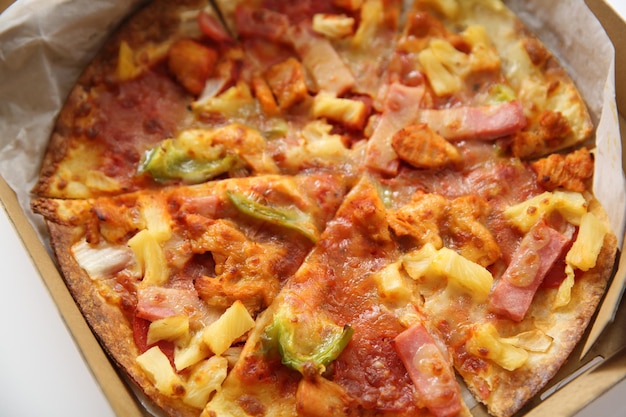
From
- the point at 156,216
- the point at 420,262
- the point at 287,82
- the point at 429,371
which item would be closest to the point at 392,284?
the point at 420,262

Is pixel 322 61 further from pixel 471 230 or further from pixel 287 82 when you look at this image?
pixel 471 230

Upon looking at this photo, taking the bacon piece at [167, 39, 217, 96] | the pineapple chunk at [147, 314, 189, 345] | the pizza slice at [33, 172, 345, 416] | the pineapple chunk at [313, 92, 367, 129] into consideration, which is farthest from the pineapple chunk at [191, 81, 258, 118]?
the pineapple chunk at [147, 314, 189, 345]

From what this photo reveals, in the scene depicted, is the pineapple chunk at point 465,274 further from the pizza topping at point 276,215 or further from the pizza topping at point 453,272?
the pizza topping at point 276,215

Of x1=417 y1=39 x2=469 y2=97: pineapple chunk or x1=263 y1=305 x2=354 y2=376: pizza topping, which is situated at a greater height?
x1=417 y1=39 x2=469 y2=97: pineapple chunk

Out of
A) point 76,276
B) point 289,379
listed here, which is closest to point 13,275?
point 76,276

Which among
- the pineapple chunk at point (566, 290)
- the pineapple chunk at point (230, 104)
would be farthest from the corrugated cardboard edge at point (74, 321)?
the pineapple chunk at point (566, 290)

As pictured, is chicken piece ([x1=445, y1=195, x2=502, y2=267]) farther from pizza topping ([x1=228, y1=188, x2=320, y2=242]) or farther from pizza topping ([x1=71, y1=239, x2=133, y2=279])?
pizza topping ([x1=71, y1=239, x2=133, y2=279])

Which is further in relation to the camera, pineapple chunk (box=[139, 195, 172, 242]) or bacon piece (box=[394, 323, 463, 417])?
pineapple chunk (box=[139, 195, 172, 242])
